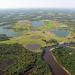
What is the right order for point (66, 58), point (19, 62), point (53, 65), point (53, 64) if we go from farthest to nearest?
1. point (66, 58)
2. point (53, 64)
3. point (19, 62)
4. point (53, 65)

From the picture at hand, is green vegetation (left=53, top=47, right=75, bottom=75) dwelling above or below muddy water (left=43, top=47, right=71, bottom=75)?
above

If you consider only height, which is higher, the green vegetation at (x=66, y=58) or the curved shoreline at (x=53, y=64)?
the green vegetation at (x=66, y=58)

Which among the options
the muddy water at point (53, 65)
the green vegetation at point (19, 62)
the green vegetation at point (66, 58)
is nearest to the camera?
the green vegetation at point (19, 62)

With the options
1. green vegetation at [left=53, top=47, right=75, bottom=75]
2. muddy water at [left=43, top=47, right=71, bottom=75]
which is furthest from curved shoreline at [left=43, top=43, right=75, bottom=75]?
green vegetation at [left=53, top=47, right=75, bottom=75]

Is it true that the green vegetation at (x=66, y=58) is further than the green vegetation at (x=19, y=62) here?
Yes

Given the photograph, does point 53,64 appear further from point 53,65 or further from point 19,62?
point 19,62

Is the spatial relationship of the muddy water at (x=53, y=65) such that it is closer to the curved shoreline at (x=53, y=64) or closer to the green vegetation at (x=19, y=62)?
the curved shoreline at (x=53, y=64)

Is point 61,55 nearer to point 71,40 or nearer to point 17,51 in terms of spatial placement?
point 17,51

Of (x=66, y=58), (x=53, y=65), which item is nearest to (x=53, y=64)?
(x=53, y=65)

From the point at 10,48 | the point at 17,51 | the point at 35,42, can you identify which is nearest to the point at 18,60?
the point at 17,51

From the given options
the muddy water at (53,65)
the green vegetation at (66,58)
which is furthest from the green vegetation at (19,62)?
the green vegetation at (66,58)

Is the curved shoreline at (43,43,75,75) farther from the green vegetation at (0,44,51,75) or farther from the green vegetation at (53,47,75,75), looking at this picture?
the green vegetation at (0,44,51,75)
